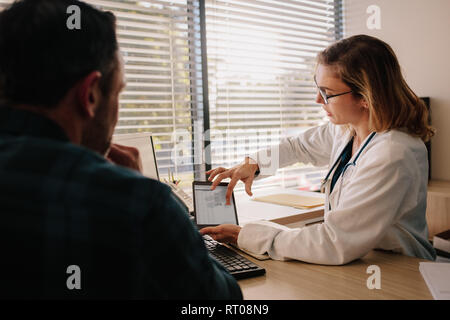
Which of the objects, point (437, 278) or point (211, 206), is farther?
point (211, 206)

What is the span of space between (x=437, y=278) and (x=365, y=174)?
1.11 ft

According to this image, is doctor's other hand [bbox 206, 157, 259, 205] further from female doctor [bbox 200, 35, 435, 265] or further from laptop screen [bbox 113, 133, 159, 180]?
laptop screen [bbox 113, 133, 159, 180]

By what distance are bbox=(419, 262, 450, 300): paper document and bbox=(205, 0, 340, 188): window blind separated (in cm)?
169

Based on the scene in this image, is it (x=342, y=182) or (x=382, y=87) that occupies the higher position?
(x=382, y=87)

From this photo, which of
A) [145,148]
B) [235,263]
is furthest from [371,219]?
[145,148]

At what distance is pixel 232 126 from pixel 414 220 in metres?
1.55

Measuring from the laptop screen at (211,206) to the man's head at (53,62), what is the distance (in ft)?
2.64

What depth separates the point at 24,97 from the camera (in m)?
0.56

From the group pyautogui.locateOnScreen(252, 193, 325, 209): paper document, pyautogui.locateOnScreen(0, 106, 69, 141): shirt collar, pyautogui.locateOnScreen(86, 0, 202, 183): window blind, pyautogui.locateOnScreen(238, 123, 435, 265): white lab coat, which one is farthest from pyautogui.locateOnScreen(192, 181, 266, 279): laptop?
pyautogui.locateOnScreen(86, 0, 202, 183): window blind

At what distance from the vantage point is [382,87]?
1270mm

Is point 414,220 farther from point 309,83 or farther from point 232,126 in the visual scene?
point 309,83

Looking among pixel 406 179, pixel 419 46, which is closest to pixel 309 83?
pixel 419 46

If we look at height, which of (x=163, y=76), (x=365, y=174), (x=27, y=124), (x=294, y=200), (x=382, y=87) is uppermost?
(x=163, y=76)

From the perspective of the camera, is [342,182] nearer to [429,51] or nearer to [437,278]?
[437,278]
